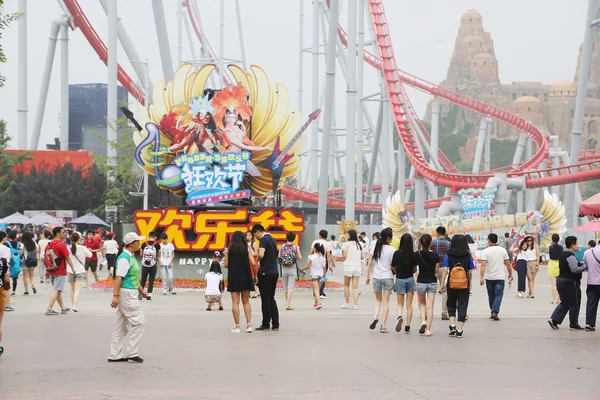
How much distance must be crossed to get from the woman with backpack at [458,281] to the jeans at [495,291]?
1.60 metres

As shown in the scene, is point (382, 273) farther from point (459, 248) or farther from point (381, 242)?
point (459, 248)

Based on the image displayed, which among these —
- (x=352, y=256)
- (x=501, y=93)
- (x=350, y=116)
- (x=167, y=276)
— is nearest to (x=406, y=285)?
(x=352, y=256)

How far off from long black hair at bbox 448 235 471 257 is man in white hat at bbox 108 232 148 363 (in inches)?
209

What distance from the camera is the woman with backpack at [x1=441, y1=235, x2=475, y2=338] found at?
14.4m

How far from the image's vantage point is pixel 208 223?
2691 cm

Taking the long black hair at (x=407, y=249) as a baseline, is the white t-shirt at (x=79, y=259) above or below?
below

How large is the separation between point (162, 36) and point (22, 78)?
12.4 m

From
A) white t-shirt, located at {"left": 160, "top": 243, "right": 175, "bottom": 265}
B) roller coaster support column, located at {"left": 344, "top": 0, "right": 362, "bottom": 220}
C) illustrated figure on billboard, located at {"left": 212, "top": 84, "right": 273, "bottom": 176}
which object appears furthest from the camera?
roller coaster support column, located at {"left": 344, "top": 0, "right": 362, "bottom": 220}

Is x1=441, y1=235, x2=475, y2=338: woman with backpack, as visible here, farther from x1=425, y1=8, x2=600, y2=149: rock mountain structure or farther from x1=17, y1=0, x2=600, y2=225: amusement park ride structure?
x1=425, y1=8, x2=600, y2=149: rock mountain structure

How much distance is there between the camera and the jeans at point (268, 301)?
1514cm

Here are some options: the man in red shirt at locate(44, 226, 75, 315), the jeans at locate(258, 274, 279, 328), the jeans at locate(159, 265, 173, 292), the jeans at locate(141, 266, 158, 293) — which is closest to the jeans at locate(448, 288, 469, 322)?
the jeans at locate(258, 274, 279, 328)

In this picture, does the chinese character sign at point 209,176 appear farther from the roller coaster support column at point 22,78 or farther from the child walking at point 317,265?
the roller coaster support column at point 22,78

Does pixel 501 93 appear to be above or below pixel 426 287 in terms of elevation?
above

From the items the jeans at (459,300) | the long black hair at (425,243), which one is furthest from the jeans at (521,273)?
the jeans at (459,300)
